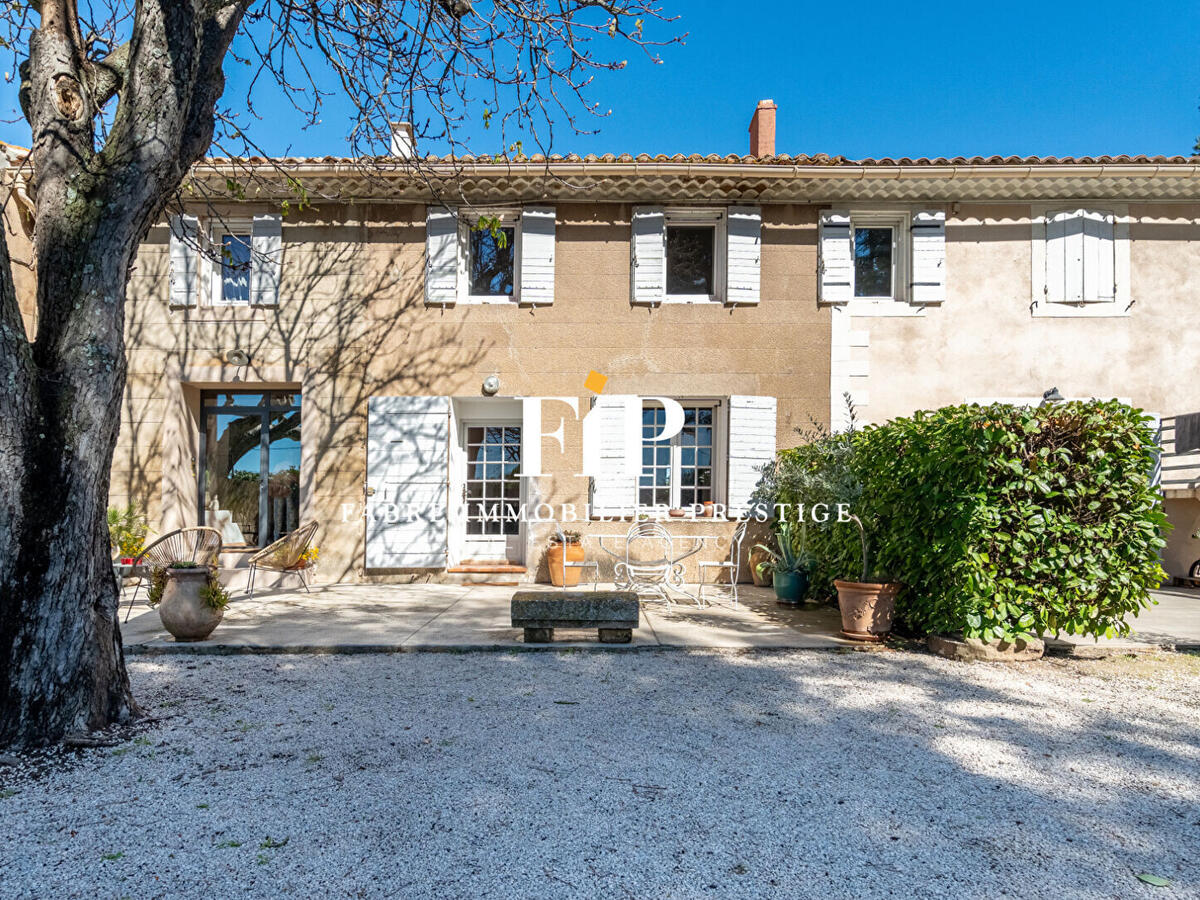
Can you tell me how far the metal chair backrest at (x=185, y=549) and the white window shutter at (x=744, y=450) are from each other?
5.30 m

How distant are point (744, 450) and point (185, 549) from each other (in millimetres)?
5794

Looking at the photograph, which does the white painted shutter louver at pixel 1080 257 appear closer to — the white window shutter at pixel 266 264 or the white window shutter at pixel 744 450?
the white window shutter at pixel 744 450

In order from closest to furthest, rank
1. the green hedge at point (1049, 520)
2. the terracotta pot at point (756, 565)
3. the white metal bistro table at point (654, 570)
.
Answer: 1. the green hedge at point (1049, 520)
2. the white metal bistro table at point (654, 570)
3. the terracotta pot at point (756, 565)

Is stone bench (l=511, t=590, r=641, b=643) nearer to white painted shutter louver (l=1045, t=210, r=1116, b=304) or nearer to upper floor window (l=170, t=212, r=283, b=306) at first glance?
upper floor window (l=170, t=212, r=283, b=306)

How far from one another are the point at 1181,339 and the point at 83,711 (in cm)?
1059

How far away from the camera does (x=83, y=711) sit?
2.98 m

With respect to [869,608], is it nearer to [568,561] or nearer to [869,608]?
[869,608]

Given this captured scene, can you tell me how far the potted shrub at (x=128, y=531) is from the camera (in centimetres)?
777

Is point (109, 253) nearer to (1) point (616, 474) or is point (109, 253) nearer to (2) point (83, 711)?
(2) point (83, 711)

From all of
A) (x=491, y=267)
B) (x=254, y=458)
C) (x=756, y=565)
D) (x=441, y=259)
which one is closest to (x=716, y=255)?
(x=491, y=267)

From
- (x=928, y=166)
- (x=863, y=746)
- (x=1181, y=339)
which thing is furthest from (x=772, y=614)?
(x=1181, y=339)

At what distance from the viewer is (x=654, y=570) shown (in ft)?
21.8

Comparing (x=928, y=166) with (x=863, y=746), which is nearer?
(x=863, y=746)

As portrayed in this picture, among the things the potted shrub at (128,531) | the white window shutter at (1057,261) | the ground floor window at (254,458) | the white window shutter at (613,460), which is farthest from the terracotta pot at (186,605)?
the white window shutter at (1057,261)
